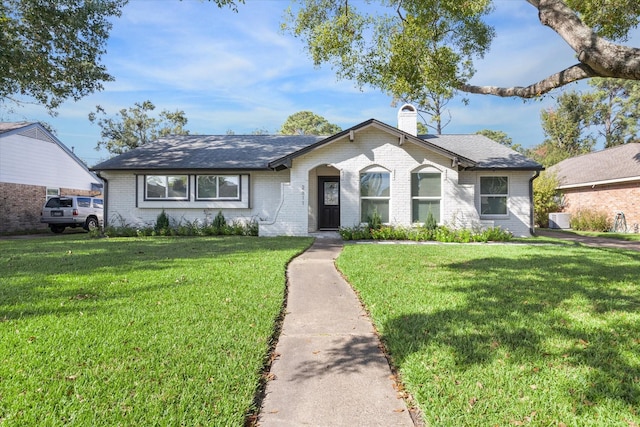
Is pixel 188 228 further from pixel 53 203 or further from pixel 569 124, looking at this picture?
pixel 569 124

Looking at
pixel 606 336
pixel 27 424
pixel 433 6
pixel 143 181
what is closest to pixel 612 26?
pixel 433 6

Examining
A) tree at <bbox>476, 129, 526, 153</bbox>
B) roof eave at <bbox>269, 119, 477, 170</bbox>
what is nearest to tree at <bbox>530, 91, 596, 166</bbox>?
tree at <bbox>476, 129, 526, 153</bbox>

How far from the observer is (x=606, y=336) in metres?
3.77

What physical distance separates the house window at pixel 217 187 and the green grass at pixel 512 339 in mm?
9388

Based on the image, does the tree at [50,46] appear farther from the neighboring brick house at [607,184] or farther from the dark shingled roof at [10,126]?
the neighboring brick house at [607,184]

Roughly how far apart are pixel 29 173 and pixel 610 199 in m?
32.8

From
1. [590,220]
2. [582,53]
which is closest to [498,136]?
[590,220]

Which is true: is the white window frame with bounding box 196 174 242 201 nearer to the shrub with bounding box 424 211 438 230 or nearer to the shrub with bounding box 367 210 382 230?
the shrub with bounding box 367 210 382 230

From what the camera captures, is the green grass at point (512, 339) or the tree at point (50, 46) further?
the tree at point (50, 46)

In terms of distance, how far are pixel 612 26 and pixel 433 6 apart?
4849mm

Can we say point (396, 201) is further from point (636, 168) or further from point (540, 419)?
point (636, 168)

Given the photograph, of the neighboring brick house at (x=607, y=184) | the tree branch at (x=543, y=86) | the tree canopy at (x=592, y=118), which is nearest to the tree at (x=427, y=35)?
the tree branch at (x=543, y=86)

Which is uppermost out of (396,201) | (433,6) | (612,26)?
(433,6)

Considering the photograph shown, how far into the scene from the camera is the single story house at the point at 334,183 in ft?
45.3
